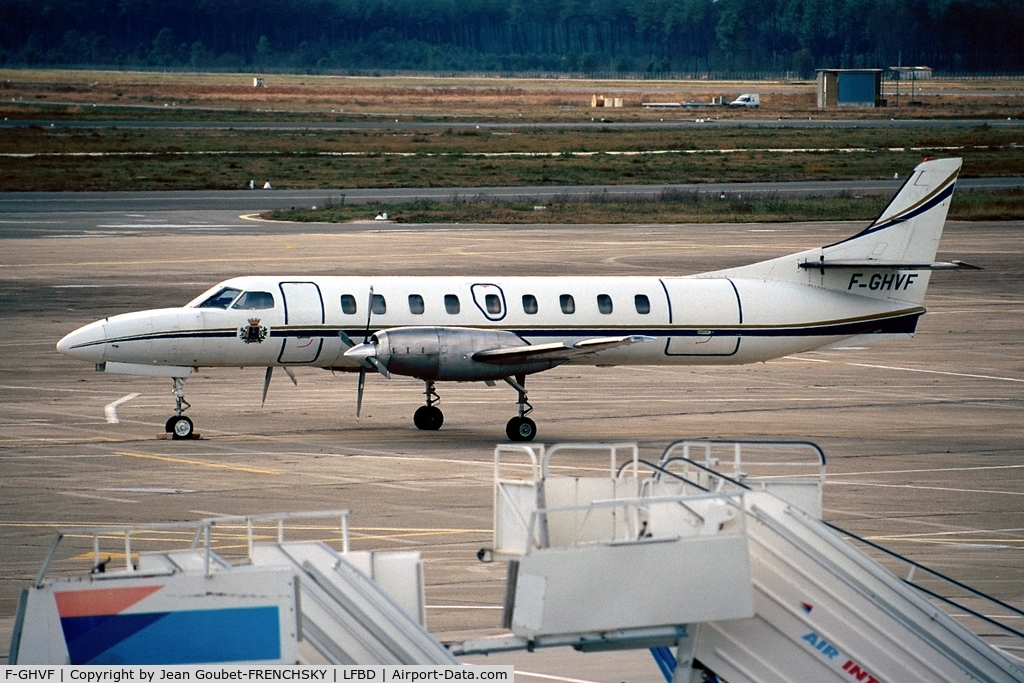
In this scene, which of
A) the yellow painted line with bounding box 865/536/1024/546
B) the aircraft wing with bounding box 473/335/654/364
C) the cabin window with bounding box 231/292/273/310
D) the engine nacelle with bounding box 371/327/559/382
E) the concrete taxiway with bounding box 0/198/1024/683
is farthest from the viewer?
the cabin window with bounding box 231/292/273/310

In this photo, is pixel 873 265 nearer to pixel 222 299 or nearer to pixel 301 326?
pixel 301 326

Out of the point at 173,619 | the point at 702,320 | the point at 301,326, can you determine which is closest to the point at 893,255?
the point at 702,320

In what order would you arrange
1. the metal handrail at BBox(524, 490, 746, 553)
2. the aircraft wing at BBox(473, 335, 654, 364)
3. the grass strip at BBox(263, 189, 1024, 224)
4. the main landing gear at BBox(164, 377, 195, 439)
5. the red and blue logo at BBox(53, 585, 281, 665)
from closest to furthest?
1. the red and blue logo at BBox(53, 585, 281, 665)
2. the metal handrail at BBox(524, 490, 746, 553)
3. the aircraft wing at BBox(473, 335, 654, 364)
4. the main landing gear at BBox(164, 377, 195, 439)
5. the grass strip at BBox(263, 189, 1024, 224)

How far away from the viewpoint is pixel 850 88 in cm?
18000

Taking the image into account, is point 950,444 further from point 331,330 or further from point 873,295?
point 331,330

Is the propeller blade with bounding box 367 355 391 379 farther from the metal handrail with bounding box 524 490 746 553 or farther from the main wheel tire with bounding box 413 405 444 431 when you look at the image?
the metal handrail with bounding box 524 490 746 553

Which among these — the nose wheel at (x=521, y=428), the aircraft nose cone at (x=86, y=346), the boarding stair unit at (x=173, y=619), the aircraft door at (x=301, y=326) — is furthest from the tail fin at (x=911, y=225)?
the boarding stair unit at (x=173, y=619)

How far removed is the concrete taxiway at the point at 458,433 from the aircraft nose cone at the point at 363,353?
5.77 ft

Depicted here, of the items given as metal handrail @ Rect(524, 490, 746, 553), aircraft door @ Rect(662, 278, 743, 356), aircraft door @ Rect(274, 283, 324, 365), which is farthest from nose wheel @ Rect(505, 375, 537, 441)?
metal handrail @ Rect(524, 490, 746, 553)

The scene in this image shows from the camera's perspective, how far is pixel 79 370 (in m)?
39.0

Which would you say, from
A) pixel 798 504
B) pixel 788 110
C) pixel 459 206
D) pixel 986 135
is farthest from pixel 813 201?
pixel 788 110

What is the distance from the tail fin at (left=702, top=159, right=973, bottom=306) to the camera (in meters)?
32.4

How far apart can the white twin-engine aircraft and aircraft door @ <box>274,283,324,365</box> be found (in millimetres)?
26

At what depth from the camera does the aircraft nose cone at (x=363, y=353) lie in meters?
28.9
